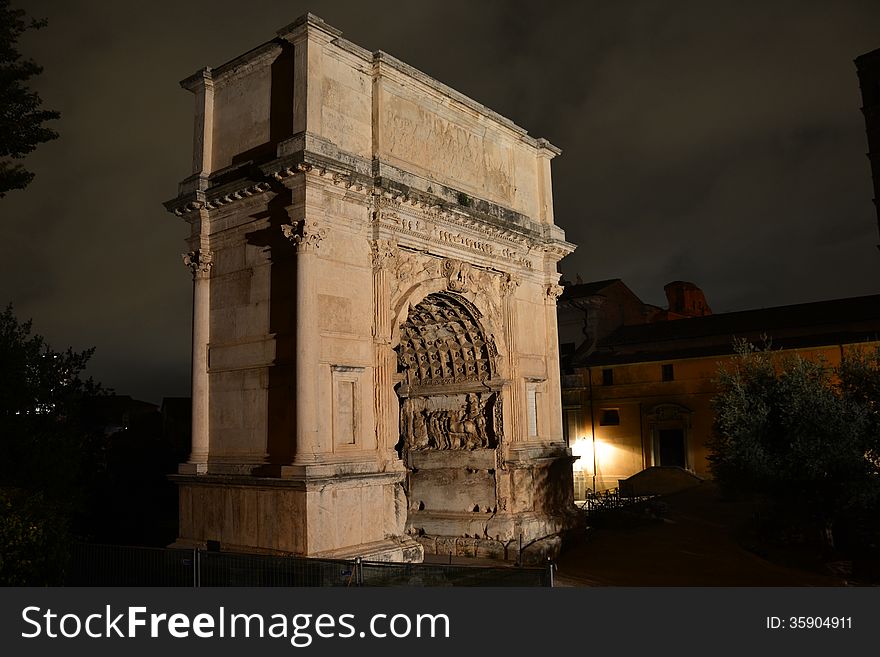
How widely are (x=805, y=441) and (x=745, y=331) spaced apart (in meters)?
17.8

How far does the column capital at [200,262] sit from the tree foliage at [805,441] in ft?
37.4

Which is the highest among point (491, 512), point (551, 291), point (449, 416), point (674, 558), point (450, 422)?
point (551, 291)

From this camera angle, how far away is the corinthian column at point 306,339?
480 inches

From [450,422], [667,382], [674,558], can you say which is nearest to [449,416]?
[450,422]

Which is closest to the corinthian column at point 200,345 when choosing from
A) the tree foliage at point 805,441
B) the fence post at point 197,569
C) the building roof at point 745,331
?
the fence post at point 197,569

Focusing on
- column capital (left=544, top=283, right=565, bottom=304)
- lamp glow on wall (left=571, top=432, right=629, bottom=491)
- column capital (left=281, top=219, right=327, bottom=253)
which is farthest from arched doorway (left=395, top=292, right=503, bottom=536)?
lamp glow on wall (left=571, top=432, right=629, bottom=491)

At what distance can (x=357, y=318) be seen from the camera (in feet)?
44.5

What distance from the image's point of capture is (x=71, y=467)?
15.4 m

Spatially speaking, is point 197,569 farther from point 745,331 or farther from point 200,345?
point 745,331

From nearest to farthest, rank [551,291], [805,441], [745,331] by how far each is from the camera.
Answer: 1. [805,441]
2. [551,291]
3. [745,331]

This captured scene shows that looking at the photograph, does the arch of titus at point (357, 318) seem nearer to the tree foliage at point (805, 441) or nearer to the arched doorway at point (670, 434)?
the tree foliage at point (805, 441)

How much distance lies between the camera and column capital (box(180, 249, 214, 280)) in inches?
566

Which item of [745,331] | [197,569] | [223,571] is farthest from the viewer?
[745,331]

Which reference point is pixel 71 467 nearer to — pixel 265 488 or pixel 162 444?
pixel 265 488
